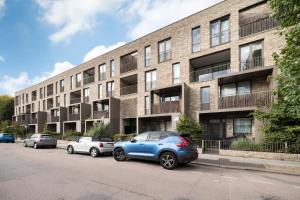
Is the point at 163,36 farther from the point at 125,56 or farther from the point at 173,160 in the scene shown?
the point at 173,160

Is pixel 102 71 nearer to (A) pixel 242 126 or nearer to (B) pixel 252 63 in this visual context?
(B) pixel 252 63

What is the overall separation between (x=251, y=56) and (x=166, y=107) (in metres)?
8.50

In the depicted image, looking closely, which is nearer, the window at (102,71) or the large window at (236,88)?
the large window at (236,88)

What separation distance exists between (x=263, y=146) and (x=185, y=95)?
8.15 metres

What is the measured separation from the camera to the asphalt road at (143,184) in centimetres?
584

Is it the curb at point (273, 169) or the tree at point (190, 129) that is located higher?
the tree at point (190, 129)

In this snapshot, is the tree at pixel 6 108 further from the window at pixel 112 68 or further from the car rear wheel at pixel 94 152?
the car rear wheel at pixel 94 152

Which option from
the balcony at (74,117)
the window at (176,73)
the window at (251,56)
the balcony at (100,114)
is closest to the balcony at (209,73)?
the window at (176,73)

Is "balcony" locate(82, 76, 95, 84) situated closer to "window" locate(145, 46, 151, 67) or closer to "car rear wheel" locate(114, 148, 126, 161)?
"window" locate(145, 46, 151, 67)

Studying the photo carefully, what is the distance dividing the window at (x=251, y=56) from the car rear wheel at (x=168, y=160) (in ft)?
36.9

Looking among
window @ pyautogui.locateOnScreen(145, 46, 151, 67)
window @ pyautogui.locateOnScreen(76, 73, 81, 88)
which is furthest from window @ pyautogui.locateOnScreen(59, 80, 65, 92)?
window @ pyautogui.locateOnScreen(145, 46, 151, 67)

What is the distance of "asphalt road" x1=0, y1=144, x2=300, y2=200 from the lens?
5.84m

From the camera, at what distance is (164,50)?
22641 millimetres

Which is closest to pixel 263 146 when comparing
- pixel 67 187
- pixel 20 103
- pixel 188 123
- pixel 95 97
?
pixel 188 123
